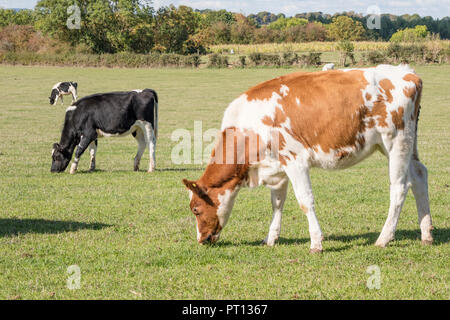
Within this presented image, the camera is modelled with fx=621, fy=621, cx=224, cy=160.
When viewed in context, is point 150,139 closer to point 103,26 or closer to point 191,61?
point 191,61

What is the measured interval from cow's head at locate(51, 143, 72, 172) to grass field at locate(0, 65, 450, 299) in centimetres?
32

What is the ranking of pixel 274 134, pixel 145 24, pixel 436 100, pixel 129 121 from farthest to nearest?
pixel 145 24
pixel 436 100
pixel 129 121
pixel 274 134

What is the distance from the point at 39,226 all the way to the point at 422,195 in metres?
5.32

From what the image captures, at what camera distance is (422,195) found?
775 cm

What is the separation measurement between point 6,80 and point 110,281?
4622cm

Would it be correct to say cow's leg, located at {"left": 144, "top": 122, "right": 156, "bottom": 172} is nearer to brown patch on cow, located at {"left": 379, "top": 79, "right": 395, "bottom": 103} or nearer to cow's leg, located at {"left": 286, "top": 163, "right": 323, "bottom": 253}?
cow's leg, located at {"left": 286, "top": 163, "right": 323, "bottom": 253}

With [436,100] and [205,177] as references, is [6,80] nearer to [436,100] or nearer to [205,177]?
[436,100]

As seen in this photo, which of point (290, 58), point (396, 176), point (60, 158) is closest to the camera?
point (396, 176)

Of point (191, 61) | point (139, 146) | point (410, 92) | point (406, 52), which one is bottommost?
point (139, 146)

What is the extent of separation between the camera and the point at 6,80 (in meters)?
49.1

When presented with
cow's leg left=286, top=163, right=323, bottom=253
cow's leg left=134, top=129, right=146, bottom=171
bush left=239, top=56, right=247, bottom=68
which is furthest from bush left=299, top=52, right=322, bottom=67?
cow's leg left=286, top=163, right=323, bottom=253

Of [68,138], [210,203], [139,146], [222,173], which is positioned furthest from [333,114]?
[68,138]

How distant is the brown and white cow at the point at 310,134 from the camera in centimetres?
716
